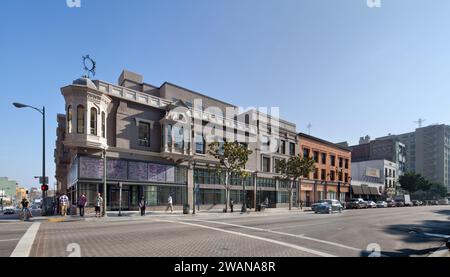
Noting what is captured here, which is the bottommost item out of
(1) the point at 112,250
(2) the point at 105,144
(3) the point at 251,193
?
(3) the point at 251,193

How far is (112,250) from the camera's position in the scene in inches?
382

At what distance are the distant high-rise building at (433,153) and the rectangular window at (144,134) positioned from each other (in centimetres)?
13976

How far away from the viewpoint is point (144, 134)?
3206cm

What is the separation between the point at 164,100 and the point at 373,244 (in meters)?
26.0

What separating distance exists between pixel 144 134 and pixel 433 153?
474 ft

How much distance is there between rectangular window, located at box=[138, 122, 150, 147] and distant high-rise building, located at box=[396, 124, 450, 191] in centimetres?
13976

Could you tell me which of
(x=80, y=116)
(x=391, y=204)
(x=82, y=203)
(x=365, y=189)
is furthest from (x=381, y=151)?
(x=82, y=203)

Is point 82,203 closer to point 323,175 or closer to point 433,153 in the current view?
point 323,175

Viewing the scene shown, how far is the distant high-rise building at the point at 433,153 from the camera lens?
135 metres

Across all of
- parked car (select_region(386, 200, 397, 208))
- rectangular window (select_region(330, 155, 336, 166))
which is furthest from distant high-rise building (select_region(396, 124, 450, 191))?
rectangular window (select_region(330, 155, 336, 166))

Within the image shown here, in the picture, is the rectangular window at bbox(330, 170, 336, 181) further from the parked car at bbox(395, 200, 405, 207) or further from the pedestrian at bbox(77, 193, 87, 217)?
the pedestrian at bbox(77, 193, 87, 217)

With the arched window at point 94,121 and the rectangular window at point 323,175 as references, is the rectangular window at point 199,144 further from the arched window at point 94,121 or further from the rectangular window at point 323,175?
the rectangular window at point 323,175
